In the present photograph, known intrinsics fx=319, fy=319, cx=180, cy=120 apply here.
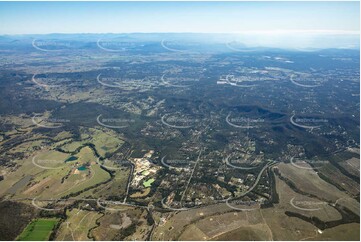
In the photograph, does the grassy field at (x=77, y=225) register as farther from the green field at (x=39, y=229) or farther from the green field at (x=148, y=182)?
the green field at (x=148, y=182)

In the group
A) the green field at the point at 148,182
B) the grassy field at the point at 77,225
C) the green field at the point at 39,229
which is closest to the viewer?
the grassy field at the point at 77,225

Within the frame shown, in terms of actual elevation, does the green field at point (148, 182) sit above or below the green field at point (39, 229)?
below

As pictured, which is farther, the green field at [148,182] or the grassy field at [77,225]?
the green field at [148,182]

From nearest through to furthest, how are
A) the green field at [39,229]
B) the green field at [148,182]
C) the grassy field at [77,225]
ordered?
1. the grassy field at [77,225]
2. the green field at [39,229]
3. the green field at [148,182]

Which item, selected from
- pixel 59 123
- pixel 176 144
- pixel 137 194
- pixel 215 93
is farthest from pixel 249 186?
pixel 215 93

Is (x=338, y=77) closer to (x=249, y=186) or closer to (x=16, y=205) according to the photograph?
(x=249, y=186)

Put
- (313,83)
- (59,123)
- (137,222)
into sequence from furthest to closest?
(313,83)
(59,123)
(137,222)

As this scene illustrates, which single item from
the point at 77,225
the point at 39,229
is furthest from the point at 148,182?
the point at 39,229

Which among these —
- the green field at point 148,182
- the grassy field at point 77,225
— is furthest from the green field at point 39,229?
the green field at point 148,182

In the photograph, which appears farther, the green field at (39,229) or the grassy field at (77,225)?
the green field at (39,229)
